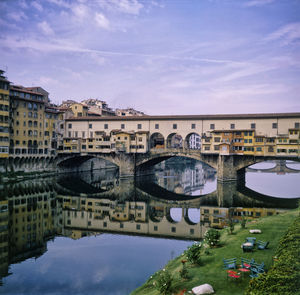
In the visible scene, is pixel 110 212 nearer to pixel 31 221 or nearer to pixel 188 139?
pixel 31 221

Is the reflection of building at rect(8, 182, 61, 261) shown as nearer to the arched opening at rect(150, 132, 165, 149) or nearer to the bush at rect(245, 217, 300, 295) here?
the bush at rect(245, 217, 300, 295)

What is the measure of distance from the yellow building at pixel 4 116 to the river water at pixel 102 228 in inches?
416

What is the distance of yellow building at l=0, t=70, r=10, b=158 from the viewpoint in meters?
60.6

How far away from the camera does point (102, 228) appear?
30.3m

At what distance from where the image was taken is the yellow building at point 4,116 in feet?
199

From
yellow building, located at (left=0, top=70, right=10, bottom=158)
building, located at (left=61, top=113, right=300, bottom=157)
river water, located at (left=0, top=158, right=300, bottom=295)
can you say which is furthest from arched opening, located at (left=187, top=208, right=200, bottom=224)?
yellow building, located at (left=0, top=70, right=10, bottom=158)

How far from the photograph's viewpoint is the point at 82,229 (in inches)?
1188

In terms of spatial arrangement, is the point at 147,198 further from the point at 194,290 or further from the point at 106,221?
the point at 194,290

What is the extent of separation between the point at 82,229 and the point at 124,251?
27.2 ft

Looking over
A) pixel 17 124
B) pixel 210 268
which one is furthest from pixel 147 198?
pixel 17 124

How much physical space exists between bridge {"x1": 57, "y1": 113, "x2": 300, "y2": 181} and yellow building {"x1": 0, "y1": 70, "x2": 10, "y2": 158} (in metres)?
17.3

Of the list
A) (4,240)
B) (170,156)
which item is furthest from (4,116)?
(4,240)

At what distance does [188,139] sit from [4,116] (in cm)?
4122

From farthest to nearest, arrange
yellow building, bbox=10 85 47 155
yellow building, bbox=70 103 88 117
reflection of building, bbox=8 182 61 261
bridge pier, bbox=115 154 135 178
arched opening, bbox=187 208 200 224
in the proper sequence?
1. yellow building, bbox=70 103 88 117
2. bridge pier, bbox=115 154 135 178
3. yellow building, bbox=10 85 47 155
4. arched opening, bbox=187 208 200 224
5. reflection of building, bbox=8 182 61 261
